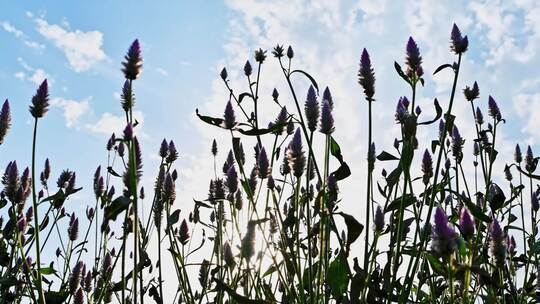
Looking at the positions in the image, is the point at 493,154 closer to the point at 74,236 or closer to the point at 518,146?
the point at 518,146

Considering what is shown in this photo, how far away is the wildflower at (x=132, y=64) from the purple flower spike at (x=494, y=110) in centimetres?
255

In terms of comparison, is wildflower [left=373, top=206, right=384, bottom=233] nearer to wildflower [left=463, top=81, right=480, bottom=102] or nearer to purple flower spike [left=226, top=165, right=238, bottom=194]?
purple flower spike [left=226, top=165, right=238, bottom=194]

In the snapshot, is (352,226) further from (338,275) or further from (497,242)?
(497,242)

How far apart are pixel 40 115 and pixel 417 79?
62.5 inches

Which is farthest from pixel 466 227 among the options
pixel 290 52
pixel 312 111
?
pixel 290 52

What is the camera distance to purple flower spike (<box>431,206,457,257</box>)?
1294 millimetres

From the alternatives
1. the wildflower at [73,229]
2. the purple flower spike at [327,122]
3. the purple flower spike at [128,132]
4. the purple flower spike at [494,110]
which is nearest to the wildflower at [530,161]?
the purple flower spike at [494,110]

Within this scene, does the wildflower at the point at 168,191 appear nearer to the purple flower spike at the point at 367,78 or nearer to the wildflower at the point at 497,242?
the purple flower spike at the point at 367,78

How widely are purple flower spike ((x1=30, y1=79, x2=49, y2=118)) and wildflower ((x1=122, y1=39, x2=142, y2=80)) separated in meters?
0.54

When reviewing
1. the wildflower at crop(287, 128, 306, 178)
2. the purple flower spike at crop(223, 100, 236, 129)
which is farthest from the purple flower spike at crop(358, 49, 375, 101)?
the purple flower spike at crop(223, 100, 236, 129)

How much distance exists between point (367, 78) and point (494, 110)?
1.89 m

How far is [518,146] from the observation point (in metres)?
4.20

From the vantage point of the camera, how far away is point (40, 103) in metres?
2.16

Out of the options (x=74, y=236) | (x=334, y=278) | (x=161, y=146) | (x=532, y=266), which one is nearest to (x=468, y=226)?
(x=334, y=278)
